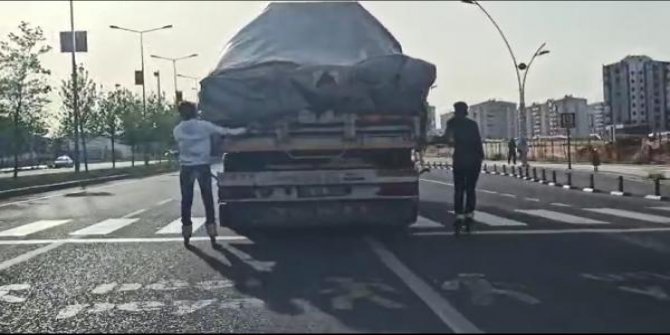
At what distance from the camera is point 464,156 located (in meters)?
12.2

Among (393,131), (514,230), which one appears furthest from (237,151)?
(514,230)

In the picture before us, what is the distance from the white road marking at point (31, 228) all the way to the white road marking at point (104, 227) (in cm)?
80

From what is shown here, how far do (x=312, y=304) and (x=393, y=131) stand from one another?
15.8ft

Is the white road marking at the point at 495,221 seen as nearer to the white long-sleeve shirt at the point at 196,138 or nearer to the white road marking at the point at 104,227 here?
the white long-sleeve shirt at the point at 196,138

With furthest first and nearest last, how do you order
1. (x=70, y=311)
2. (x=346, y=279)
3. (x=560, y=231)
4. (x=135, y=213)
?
(x=135, y=213), (x=560, y=231), (x=346, y=279), (x=70, y=311)

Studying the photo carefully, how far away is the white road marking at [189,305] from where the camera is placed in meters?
7.27

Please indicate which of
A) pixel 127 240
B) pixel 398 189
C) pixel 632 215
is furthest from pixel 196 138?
pixel 632 215

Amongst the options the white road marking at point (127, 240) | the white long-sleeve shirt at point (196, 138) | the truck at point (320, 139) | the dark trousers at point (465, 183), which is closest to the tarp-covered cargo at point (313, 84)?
the truck at point (320, 139)

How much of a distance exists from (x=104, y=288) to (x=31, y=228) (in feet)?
24.5

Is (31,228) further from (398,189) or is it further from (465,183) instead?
(465,183)

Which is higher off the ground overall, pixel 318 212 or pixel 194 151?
pixel 194 151

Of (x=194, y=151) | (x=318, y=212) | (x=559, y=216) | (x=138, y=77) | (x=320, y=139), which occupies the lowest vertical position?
(x=559, y=216)

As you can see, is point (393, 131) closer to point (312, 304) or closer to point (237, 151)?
point (237, 151)

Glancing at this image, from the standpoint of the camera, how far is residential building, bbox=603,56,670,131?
65.8m
